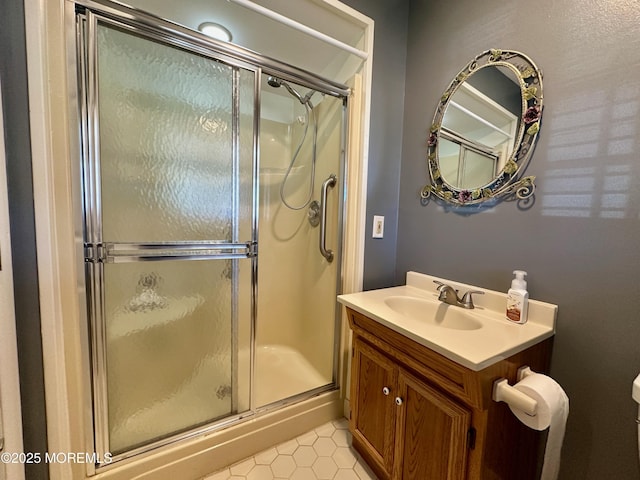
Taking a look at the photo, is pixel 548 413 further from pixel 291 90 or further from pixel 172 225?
pixel 291 90

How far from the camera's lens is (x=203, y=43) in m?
1.08

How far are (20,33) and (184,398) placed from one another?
150 cm

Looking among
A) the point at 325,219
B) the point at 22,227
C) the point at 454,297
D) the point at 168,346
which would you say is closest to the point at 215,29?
the point at 325,219

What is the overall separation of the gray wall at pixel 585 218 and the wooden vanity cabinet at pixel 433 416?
14 cm

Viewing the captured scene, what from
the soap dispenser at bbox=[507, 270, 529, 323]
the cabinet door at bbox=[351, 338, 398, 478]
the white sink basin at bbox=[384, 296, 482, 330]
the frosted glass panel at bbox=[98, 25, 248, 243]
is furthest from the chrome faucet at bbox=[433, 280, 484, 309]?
the frosted glass panel at bbox=[98, 25, 248, 243]

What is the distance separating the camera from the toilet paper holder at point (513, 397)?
2.31ft

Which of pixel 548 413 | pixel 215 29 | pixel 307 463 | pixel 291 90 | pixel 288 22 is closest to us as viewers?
pixel 548 413

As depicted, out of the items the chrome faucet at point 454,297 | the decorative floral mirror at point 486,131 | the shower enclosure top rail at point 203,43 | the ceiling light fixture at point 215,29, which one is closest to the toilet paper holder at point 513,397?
the chrome faucet at point 454,297

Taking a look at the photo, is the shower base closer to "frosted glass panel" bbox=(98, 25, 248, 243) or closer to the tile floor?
the tile floor

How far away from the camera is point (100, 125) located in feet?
3.19

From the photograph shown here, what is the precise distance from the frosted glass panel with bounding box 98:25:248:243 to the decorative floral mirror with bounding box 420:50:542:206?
3.26 ft

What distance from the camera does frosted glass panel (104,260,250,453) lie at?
1.08 meters

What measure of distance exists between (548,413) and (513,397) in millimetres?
88

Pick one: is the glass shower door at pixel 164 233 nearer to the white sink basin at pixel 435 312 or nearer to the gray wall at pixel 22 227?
the gray wall at pixel 22 227
